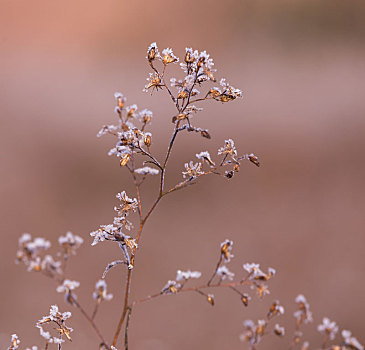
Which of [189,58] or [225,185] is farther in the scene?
[225,185]

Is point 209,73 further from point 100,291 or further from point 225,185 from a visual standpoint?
point 225,185

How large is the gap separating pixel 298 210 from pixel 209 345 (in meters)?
0.64

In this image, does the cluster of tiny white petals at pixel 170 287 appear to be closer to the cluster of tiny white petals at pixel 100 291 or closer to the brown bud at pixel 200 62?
the cluster of tiny white petals at pixel 100 291

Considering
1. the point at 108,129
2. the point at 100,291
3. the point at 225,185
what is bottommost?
the point at 100,291

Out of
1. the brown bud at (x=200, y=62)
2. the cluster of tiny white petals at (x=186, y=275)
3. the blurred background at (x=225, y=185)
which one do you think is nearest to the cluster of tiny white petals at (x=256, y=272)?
the cluster of tiny white petals at (x=186, y=275)

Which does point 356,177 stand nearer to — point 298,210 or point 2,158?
point 298,210

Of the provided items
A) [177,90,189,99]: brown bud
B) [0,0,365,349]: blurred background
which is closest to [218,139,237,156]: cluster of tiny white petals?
[177,90,189,99]: brown bud

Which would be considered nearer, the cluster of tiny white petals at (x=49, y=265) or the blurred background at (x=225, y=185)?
the cluster of tiny white petals at (x=49, y=265)

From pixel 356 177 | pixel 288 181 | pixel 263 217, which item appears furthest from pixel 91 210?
pixel 356 177

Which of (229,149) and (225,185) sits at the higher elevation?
(225,185)

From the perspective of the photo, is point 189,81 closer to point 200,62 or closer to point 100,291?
point 200,62

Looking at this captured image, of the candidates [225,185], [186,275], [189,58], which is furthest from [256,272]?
[225,185]

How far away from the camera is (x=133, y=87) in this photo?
2020 mm

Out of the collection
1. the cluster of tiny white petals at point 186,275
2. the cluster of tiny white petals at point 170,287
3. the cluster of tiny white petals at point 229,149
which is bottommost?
the cluster of tiny white petals at point 186,275
